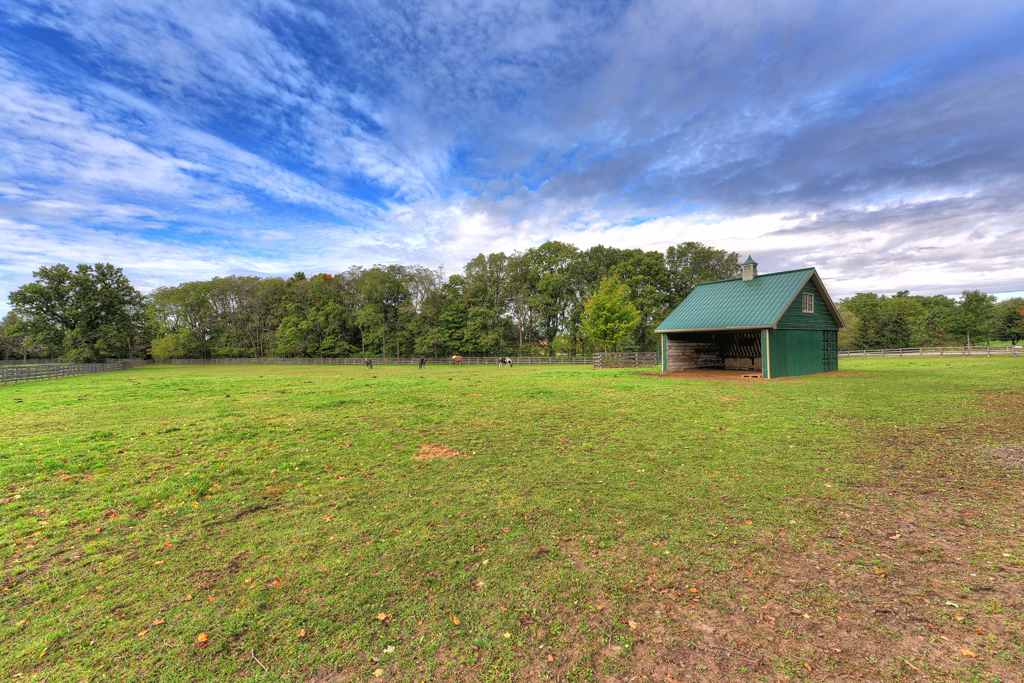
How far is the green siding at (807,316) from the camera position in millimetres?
22562

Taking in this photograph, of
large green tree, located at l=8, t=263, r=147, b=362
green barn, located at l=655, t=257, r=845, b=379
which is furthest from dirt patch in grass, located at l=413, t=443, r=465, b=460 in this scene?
large green tree, located at l=8, t=263, r=147, b=362

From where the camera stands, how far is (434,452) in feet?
27.0

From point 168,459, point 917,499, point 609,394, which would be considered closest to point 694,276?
point 609,394

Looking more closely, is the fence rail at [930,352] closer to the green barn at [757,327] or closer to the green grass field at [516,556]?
the green barn at [757,327]

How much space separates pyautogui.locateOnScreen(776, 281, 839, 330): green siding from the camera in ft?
74.0

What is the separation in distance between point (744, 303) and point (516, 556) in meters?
24.9

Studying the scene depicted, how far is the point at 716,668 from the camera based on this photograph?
2793 mm

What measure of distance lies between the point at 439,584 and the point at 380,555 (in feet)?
2.90

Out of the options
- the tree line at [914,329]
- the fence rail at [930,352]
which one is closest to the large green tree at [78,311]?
the fence rail at [930,352]

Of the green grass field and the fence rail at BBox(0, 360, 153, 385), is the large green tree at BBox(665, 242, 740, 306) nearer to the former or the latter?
the green grass field

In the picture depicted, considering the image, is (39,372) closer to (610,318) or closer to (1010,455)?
(610,318)

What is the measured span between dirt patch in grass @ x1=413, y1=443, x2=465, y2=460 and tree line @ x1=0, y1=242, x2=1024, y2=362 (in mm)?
29895

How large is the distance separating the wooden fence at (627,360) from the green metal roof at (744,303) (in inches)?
337

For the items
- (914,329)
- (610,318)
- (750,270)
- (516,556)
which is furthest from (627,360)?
(914,329)
